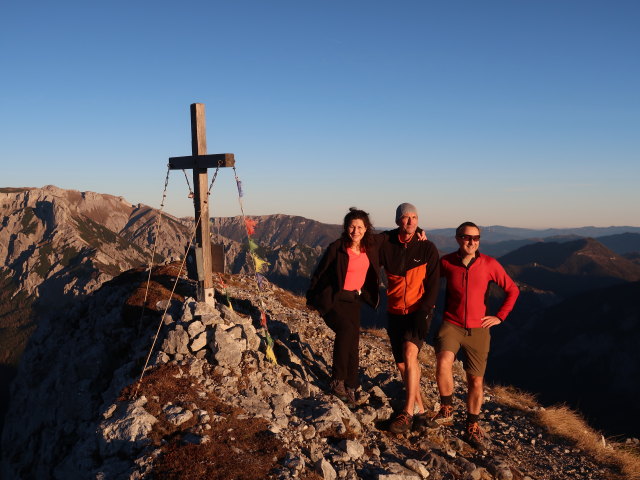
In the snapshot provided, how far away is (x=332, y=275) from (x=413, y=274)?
165 centimetres

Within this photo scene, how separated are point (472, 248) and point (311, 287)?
3360 mm

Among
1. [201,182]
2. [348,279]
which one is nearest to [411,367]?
[348,279]

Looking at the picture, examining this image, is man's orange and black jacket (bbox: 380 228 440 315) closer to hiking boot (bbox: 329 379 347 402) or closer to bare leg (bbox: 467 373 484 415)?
bare leg (bbox: 467 373 484 415)

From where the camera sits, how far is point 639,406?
103000mm

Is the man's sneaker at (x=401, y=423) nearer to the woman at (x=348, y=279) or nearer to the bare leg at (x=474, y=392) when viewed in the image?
the bare leg at (x=474, y=392)

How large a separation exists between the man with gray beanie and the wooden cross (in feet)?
17.9

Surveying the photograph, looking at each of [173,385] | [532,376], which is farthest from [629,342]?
[173,385]

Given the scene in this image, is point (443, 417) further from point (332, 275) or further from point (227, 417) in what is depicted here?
point (227, 417)

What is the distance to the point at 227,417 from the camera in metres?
7.75

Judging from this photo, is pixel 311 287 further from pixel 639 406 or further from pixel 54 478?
pixel 639 406

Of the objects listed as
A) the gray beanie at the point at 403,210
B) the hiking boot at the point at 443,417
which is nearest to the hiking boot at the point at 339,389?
the hiking boot at the point at 443,417

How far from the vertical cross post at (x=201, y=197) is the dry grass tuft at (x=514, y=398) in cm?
951

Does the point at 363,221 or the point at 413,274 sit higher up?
the point at 363,221

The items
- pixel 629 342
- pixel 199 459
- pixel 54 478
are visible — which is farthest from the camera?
pixel 629 342
